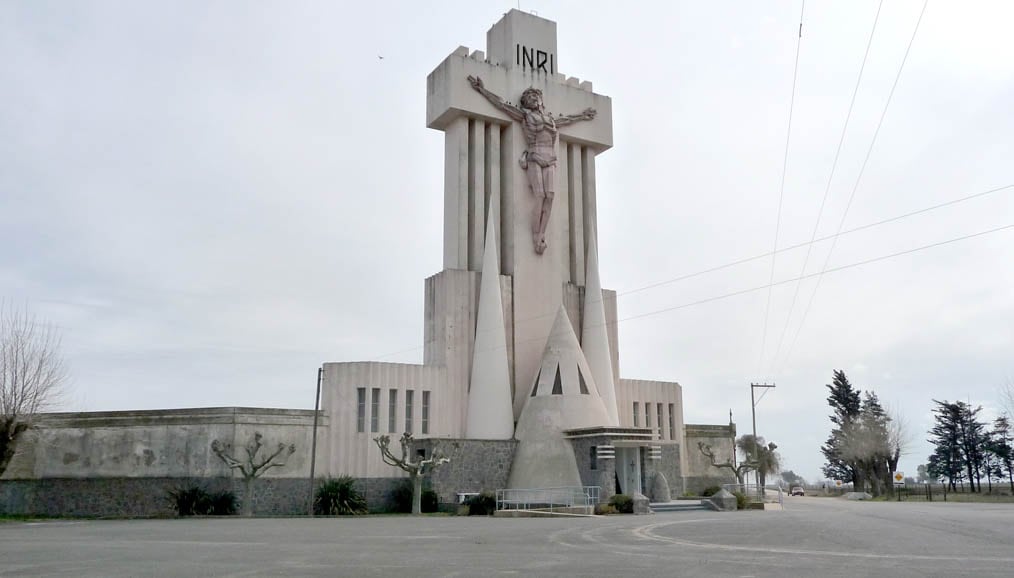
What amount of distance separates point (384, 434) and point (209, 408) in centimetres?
805

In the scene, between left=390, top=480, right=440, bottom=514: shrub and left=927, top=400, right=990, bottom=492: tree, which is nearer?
left=390, top=480, right=440, bottom=514: shrub

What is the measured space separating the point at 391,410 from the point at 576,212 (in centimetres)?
1726

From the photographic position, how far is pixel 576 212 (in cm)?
4900

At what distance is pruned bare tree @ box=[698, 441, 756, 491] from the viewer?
45562 mm

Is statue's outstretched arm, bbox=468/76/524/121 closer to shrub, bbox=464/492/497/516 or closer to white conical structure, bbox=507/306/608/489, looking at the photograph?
white conical structure, bbox=507/306/608/489

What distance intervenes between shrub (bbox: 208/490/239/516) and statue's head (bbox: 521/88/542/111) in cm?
2598

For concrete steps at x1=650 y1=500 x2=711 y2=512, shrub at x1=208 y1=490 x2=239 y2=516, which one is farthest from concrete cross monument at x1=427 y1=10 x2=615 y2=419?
shrub at x1=208 y1=490 x2=239 y2=516

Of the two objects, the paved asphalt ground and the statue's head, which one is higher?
the statue's head

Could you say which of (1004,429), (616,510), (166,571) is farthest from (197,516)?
(1004,429)

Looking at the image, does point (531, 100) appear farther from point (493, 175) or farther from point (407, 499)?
point (407, 499)

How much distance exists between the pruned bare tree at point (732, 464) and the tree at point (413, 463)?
695 inches

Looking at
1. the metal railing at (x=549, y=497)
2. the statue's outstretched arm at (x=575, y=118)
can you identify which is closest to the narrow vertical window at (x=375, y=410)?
the metal railing at (x=549, y=497)

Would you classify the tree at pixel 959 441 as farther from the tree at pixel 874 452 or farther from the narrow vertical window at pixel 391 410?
the narrow vertical window at pixel 391 410

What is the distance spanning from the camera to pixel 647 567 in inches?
494
